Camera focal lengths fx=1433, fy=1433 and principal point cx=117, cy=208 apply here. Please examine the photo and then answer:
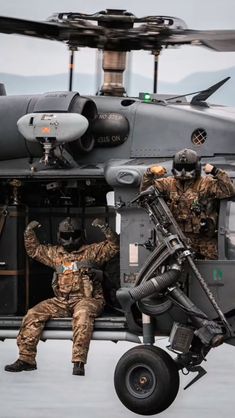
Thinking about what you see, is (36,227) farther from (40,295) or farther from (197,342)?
(197,342)

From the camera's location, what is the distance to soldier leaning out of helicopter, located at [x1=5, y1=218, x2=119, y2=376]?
12516mm

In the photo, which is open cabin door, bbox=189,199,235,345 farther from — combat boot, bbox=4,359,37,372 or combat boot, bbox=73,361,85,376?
combat boot, bbox=4,359,37,372

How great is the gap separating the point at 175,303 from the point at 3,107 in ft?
8.66

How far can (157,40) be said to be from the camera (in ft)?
42.3

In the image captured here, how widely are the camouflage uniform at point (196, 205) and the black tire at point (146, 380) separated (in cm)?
95

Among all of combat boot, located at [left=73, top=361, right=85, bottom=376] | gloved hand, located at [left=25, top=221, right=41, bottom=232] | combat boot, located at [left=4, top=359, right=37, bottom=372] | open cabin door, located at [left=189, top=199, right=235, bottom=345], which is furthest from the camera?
gloved hand, located at [left=25, top=221, right=41, bottom=232]

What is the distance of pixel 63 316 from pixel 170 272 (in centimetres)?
142

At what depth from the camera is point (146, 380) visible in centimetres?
1181

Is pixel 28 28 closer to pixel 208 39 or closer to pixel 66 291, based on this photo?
pixel 208 39

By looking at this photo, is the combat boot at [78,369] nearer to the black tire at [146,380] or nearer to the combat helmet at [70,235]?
the black tire at [146,380]

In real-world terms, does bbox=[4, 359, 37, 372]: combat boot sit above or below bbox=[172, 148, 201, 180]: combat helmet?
below

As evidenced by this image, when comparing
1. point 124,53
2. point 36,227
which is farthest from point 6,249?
point 124,53

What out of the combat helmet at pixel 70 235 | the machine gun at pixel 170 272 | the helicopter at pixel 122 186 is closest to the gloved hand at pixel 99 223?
the combat helmet at pixel 70 235

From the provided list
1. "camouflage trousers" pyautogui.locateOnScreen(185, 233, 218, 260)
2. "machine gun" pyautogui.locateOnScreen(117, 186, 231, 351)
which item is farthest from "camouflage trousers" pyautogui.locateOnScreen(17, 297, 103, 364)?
"camouflage trousers" pyautogui.locateOnScreen(185, 233, 218, 260)
